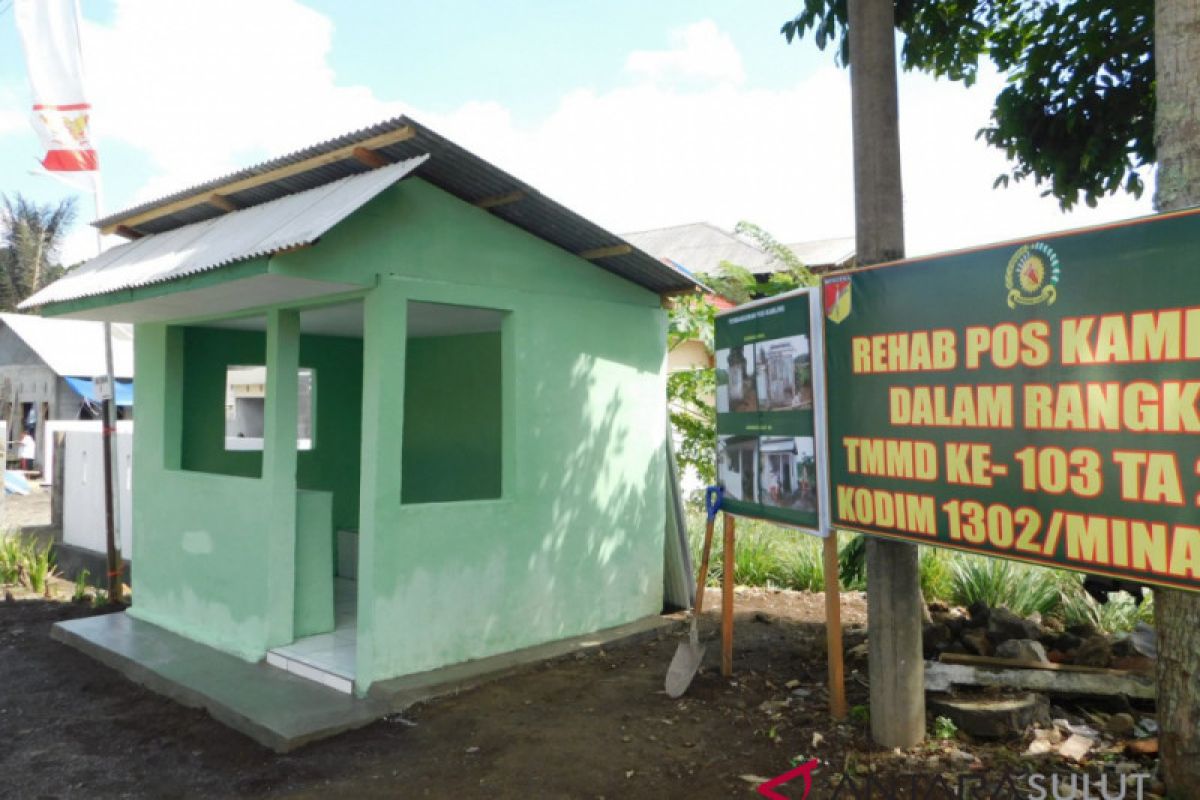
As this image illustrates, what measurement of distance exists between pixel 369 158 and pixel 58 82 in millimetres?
5193

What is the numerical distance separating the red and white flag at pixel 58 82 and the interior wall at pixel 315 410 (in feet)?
8.44

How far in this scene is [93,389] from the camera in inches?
851

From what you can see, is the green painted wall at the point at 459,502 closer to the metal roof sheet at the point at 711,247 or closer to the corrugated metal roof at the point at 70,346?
the corrugated metal roof at the point at 70,346

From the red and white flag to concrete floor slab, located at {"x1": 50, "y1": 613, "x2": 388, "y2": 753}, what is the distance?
4.81m

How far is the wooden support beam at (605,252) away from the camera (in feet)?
22.6

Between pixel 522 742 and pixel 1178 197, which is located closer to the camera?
pixel 1178 197

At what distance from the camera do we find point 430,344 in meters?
9.71

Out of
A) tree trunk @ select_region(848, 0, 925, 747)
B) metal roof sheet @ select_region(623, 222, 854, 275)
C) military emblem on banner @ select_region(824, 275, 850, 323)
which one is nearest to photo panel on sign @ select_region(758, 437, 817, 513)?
tree trunk @ select_region(848, 0, 925, 747)

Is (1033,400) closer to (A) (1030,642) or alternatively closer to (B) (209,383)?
(A) (1030,642)

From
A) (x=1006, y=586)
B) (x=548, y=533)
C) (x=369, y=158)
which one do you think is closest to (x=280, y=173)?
(x=369, y=158)

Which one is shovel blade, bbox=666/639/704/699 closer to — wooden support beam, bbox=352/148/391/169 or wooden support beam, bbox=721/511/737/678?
wooden support beam, bbox=721/511/737/678

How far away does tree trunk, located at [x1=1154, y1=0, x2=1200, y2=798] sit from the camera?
11.8 ft

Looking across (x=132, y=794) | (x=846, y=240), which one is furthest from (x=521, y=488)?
(x=846, y=240)

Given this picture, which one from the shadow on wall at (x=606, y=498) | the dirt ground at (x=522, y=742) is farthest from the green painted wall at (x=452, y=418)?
the dirt ground at (x=522, y=742)
